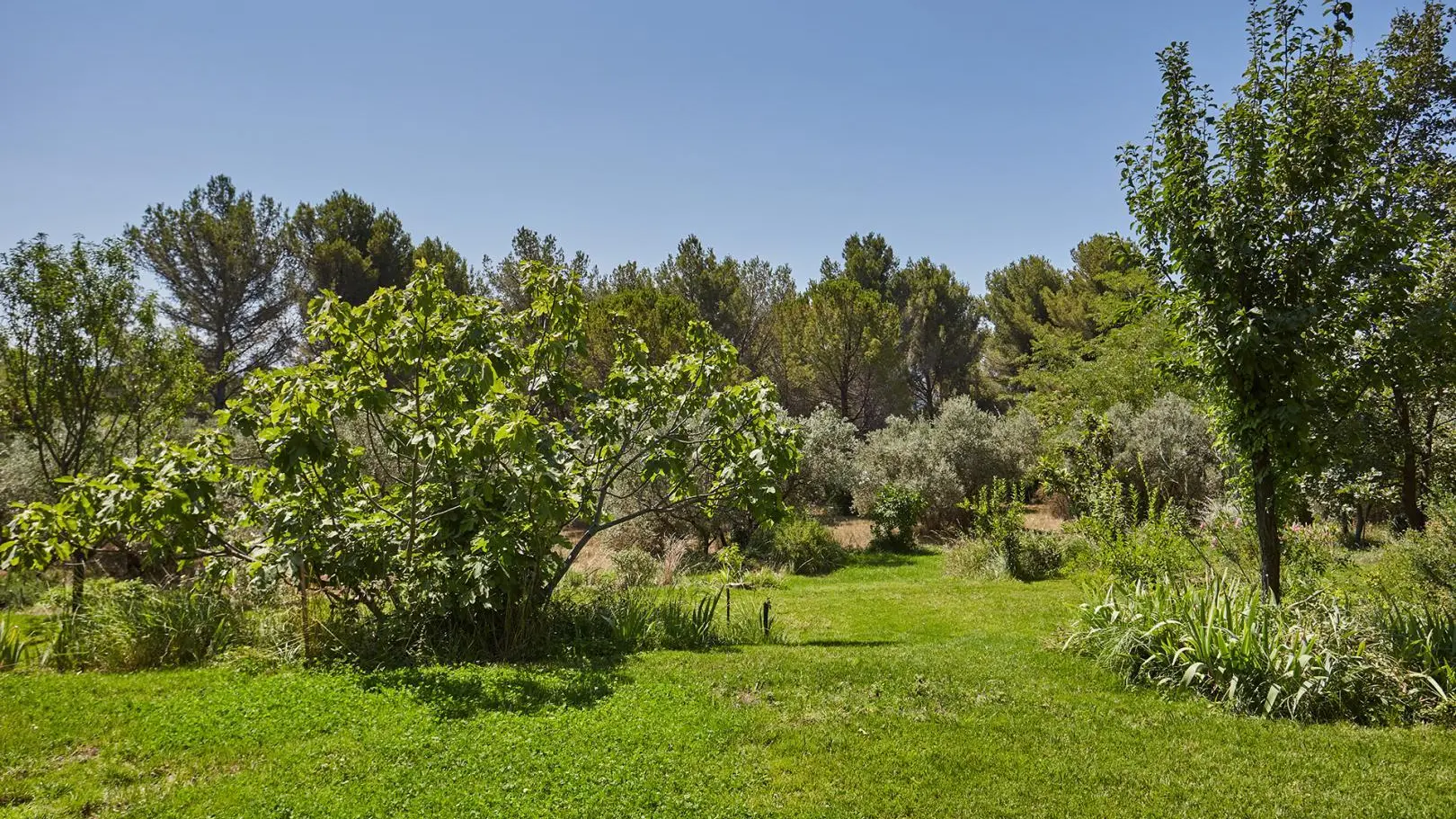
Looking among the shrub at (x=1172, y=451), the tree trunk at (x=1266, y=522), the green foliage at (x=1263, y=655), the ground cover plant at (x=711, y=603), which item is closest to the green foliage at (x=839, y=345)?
the shrub at (x=1172, y=451)

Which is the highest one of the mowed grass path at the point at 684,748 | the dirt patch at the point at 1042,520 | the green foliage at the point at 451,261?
the green foliage at the point at 451,261

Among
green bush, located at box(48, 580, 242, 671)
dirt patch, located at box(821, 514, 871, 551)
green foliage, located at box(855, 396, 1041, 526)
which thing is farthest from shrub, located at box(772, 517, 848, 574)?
green bush, located at box(48, 580, 242, 671)

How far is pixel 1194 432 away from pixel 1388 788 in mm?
15249

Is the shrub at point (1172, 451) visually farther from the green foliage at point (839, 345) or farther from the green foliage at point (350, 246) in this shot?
the green foliage at point (350, 246)

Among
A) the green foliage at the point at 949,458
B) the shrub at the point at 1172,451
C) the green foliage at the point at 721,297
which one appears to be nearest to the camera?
the shrub at the point at 1172,451

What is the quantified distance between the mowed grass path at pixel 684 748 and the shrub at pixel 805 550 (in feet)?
26.6

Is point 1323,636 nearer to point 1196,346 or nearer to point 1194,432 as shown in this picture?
point 1196,346

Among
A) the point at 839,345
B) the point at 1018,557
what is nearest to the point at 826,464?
the point at 1018,557

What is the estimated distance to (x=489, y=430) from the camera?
18.3 feet

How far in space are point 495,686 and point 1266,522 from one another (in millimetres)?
6891

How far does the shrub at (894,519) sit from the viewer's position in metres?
16.4

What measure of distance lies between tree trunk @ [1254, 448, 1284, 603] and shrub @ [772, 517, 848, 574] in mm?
8521

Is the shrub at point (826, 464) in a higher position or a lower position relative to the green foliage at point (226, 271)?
lower

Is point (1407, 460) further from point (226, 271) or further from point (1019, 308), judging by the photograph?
point (226, 271)
